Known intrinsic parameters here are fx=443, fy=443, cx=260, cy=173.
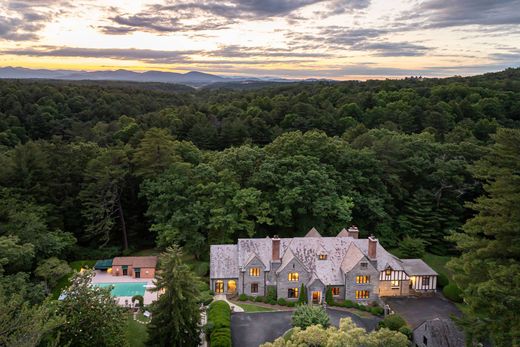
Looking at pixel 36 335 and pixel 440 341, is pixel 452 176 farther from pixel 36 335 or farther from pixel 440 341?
pixel 36 335

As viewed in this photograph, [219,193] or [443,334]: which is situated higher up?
[219,193]

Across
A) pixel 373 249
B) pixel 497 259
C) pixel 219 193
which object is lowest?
pixel 373 249

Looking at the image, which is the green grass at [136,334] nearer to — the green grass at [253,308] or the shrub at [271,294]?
the green grass at [253,308]

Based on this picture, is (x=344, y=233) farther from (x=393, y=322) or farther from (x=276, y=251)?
(x=393, y=322)

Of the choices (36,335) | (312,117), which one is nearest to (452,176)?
(312,117)

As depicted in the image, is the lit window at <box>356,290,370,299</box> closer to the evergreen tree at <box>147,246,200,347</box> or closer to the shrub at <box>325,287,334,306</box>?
the shrub at <box>325,287,334,306</box>

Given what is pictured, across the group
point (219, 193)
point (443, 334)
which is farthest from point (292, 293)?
point (443, 334)
